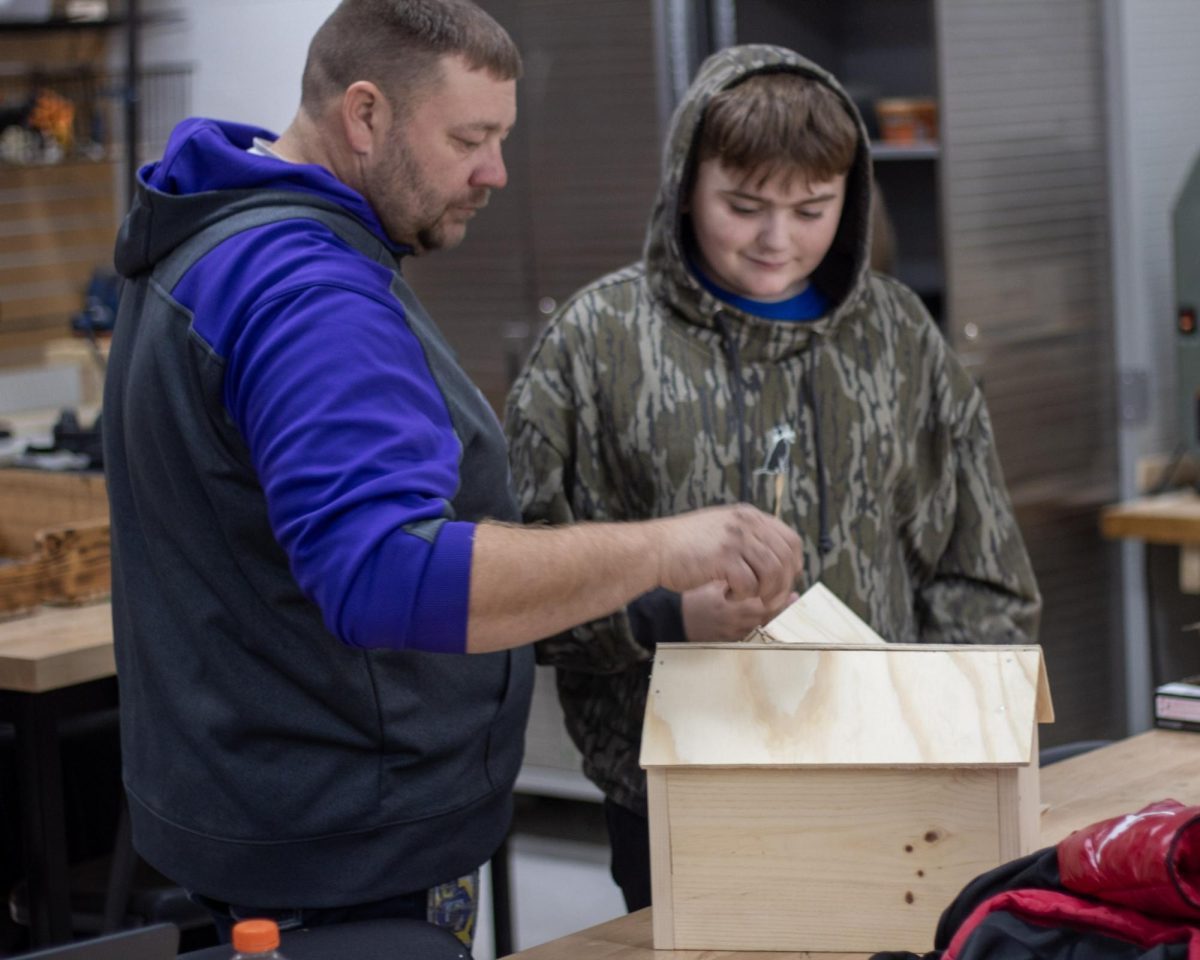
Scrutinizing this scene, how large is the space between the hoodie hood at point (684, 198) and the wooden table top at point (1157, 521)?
1646mm

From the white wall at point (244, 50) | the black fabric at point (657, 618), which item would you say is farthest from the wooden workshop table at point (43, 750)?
the white wall at point (244, 50)

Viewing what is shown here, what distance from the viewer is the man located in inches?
53.3

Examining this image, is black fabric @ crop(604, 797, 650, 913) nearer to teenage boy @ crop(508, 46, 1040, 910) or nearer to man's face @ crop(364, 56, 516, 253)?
teenage boy @ crop(508, 46, 1040, 910)

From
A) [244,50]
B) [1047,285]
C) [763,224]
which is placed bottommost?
[1047,285]

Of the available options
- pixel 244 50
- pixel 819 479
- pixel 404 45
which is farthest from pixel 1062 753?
pixel 244 50

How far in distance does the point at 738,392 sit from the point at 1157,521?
1.80 m

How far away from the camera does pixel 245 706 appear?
5.13 ft

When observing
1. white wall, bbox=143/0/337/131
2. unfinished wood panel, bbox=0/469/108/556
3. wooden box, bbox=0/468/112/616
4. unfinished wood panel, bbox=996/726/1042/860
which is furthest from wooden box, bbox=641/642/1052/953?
white wall, bbox=143/0/337/131

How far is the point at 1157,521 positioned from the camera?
3.52 m

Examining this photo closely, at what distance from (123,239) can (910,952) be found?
3.13 feet

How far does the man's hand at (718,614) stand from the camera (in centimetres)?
169

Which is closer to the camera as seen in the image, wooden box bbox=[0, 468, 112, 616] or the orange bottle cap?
the orange bottle cap

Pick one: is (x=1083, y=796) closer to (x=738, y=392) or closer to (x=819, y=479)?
(x=819, y=479)

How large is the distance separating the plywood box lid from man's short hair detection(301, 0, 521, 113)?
0.56 metres
